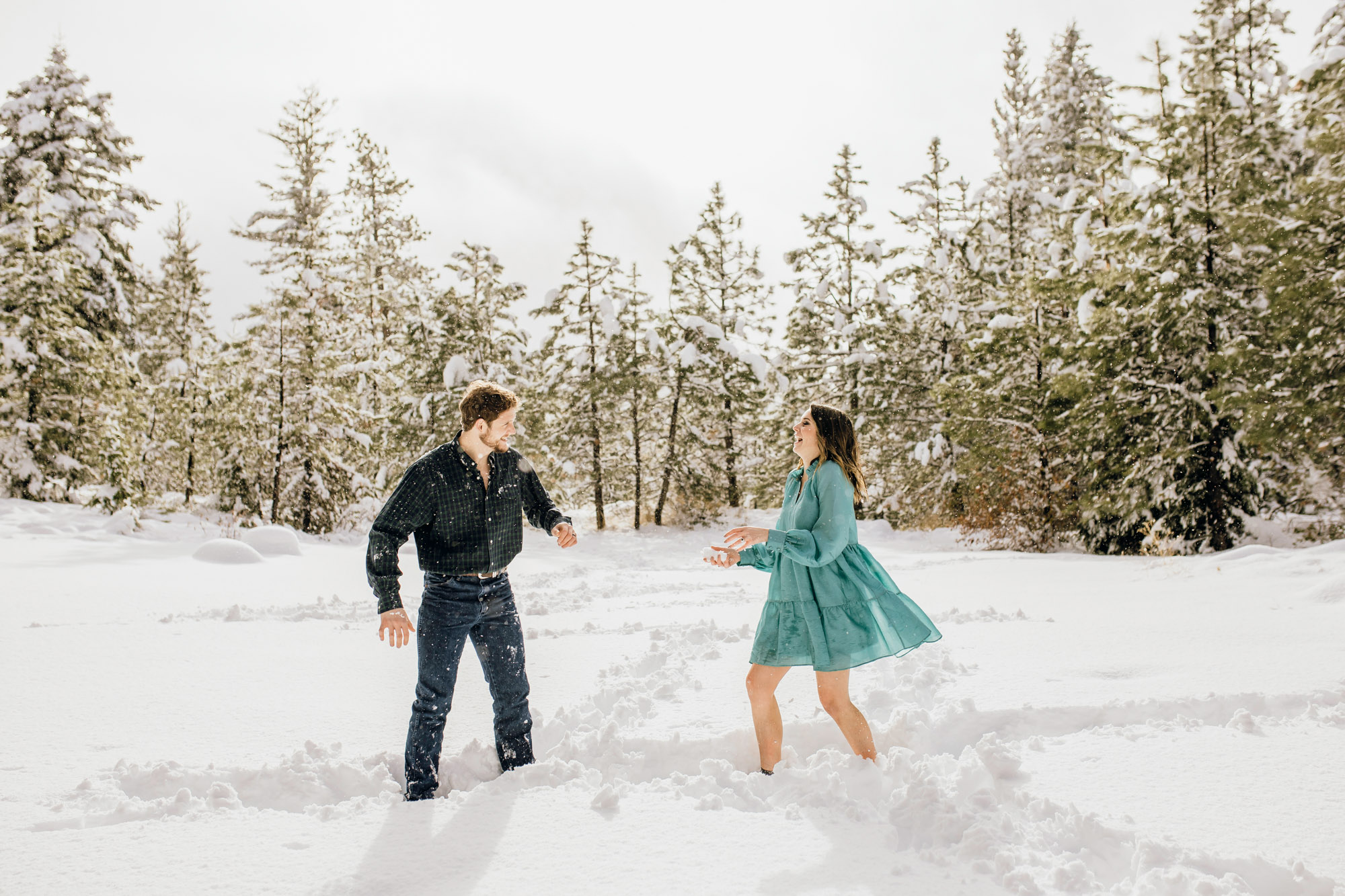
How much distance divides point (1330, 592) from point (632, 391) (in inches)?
689

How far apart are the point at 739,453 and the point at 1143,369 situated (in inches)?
572

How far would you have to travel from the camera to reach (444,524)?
3438 mm

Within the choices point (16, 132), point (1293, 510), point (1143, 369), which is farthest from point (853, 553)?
point (16, 132)

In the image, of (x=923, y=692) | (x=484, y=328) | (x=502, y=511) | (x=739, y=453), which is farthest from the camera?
(x=739, y=453)

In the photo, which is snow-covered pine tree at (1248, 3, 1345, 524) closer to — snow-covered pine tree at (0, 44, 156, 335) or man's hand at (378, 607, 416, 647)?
man's hand at (378, 607, 416, 647)

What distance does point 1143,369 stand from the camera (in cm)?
1201

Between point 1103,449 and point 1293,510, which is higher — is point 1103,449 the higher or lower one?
the higher one

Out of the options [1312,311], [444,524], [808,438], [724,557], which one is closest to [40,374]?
[444,524]

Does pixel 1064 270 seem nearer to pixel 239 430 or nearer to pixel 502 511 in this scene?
pixel 502 511

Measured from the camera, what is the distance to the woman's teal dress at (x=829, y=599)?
135 inches

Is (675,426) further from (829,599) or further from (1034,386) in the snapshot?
(829,599)

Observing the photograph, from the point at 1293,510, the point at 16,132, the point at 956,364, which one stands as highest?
the point at 16,132

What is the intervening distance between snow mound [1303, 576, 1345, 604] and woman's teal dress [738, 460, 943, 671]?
17.9 ft

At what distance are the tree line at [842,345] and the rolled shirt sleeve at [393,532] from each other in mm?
11489
